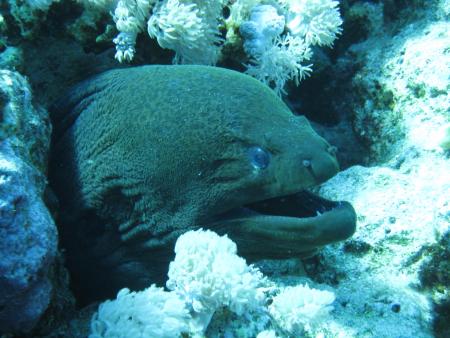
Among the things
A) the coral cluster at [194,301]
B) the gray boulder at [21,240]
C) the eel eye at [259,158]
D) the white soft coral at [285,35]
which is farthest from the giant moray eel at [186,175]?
the white soft coral at [285,35]

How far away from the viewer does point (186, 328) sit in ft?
6.45

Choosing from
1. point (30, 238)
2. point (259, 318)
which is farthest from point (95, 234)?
point (259, 318)

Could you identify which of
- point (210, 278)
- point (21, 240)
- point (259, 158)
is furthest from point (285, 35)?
point (21, 240)

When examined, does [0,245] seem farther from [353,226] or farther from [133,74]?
[353,226]

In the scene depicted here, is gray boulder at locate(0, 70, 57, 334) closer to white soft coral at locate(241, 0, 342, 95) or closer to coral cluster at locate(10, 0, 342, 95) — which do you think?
coral cluster at locate(10, 0, 342, 95)

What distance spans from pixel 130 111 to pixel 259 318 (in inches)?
60.0

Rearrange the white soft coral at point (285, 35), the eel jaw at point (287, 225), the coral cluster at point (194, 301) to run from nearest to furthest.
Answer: the coral cluster at point (194, 301) → the eel jaw at point (287, 225) → the white soft coral at point (285, 35)

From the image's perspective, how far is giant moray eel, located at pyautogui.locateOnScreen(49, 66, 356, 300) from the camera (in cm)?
243

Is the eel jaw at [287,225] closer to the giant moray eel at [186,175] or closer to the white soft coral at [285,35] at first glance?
the giant moray eel at [186,175]

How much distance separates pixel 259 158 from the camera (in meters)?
2.45

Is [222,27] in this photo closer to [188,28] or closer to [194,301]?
[188,28]

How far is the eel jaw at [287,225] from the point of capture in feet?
7.89

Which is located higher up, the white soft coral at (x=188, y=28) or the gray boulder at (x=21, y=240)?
the white soft coral at (x=188, y=28)

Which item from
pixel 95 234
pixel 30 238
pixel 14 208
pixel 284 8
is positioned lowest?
pixel 95 234
